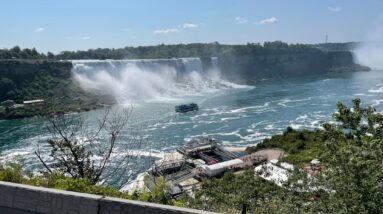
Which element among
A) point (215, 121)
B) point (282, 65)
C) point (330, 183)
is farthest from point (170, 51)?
point (330, 183)

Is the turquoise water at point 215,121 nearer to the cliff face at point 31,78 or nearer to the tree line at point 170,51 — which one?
the cliff face at point 31,78

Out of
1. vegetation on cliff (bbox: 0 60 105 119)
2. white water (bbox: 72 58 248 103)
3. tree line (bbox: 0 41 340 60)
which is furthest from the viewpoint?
tree line (bbox: 0 41 340 60)

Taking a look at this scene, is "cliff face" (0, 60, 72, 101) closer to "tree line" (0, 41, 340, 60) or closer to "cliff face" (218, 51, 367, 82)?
"tree line" (0, 41, 340, 60)

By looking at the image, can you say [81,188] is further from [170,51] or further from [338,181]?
[170,51]

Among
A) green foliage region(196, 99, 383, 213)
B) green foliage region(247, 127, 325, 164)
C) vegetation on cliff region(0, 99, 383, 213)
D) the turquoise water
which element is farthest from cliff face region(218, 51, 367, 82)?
vegetation on cliff region(0, 99, 383, 213)

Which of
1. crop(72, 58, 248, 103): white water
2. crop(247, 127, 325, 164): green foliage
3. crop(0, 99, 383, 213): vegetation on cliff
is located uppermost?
crop(0, 99, 383, 213): vegetation on cliff

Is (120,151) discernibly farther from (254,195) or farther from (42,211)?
(42,211)
